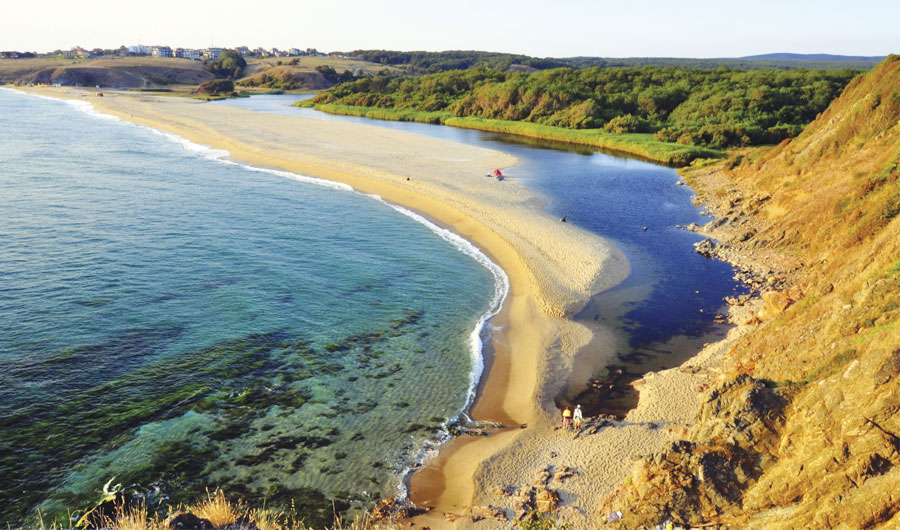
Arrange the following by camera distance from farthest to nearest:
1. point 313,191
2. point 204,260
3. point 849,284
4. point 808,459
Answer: point 313,191, point 204,260, point 849,284, point 808,459

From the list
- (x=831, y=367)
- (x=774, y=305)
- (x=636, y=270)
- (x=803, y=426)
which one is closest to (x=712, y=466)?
(x=803, y=426)

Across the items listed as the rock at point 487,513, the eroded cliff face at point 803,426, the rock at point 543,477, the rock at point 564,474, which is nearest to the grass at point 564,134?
the eroded cliff face at point 803,426

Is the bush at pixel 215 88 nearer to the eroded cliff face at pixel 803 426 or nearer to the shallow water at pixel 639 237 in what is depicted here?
the shallow water at pixel 639 237

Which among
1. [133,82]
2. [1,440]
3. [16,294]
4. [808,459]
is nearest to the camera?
[808,459]

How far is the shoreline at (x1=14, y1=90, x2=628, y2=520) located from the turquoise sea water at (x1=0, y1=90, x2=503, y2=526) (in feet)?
5.29

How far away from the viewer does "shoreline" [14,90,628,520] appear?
77.7 feet

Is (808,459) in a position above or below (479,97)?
below

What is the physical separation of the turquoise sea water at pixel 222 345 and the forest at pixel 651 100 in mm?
65530

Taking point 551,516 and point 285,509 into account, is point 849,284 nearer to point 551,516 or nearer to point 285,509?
point 551,516

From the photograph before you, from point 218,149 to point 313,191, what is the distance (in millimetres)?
29100

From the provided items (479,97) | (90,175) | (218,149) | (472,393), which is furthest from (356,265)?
(479,97)

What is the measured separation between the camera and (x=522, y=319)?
31.5 metres

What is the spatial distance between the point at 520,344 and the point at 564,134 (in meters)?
78.9

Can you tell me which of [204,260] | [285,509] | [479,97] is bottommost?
[285,509]
